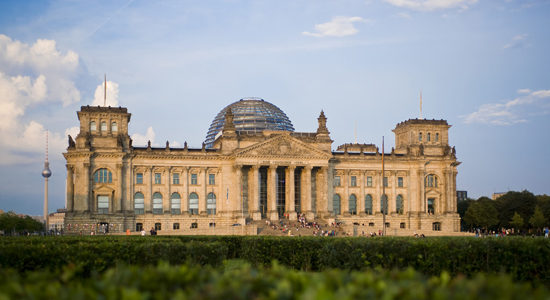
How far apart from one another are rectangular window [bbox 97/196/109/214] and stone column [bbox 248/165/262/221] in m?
24.0

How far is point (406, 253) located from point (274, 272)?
69.1 ft

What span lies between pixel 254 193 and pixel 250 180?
120 inches

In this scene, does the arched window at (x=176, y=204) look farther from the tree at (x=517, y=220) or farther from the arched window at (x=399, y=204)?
the tree at (x=517, y=220)

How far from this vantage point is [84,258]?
2706cm

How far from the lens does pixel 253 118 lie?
413 ft

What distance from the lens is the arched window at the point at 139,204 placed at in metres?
103

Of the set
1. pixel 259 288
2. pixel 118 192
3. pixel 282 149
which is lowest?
pixel 259 288

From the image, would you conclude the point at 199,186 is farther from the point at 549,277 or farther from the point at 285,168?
the point at 549,277

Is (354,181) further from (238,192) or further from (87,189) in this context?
(87,189)

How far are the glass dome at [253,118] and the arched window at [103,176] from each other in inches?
1026

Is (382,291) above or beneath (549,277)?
above

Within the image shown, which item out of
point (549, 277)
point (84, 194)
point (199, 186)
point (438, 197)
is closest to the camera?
point (549, 277)

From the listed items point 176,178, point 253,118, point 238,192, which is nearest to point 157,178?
point 176,178

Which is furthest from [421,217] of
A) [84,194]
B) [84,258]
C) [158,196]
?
[84,258]
